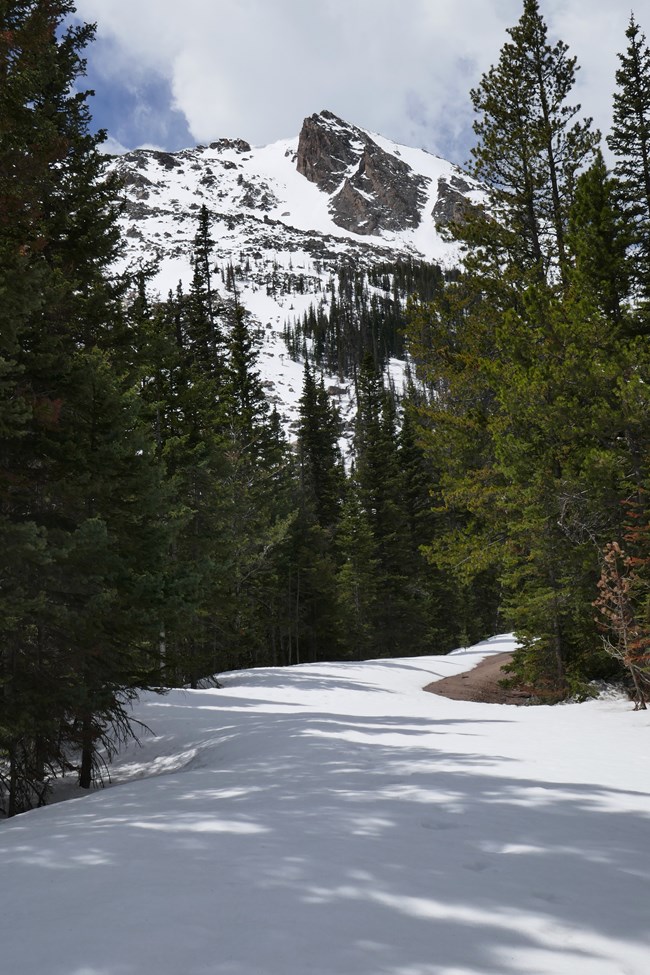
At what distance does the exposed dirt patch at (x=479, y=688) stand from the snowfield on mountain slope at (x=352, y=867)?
9.49m

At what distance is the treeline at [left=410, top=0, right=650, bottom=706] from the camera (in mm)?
12500

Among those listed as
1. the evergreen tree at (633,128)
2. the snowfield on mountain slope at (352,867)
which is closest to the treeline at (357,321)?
the evergreen tree at (633,128)

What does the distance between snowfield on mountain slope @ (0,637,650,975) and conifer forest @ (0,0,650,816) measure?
2.84 m

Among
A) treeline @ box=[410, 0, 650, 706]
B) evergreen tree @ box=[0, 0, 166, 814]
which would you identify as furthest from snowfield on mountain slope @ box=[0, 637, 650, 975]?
treeline @ box=[410, 0, 650, 706]

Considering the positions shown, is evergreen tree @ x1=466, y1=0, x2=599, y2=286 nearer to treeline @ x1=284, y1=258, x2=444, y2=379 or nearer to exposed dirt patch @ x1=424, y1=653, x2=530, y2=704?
exposed dirt patch @ x1=424, y1=653, x2=530, y2=704

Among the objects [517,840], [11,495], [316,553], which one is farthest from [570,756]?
[316,553]

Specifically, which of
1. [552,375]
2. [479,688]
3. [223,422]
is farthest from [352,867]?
[223,422]

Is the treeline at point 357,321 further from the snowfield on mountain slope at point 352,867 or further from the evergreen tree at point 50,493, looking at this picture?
the snowfield on mountain slope at point 352,867

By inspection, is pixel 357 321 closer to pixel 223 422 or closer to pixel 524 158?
pixel 223 422

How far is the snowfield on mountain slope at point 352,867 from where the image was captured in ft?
8.14

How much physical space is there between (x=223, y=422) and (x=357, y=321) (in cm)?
12396

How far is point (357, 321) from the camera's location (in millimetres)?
144875

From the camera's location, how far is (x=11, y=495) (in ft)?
27.8

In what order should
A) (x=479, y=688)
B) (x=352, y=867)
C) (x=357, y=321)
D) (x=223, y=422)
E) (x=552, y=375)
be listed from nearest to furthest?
(x=352, y=867) < (x=552, y=375) < (x=479, y=688) < (x=223, y=422) < (x=357, y=321)
